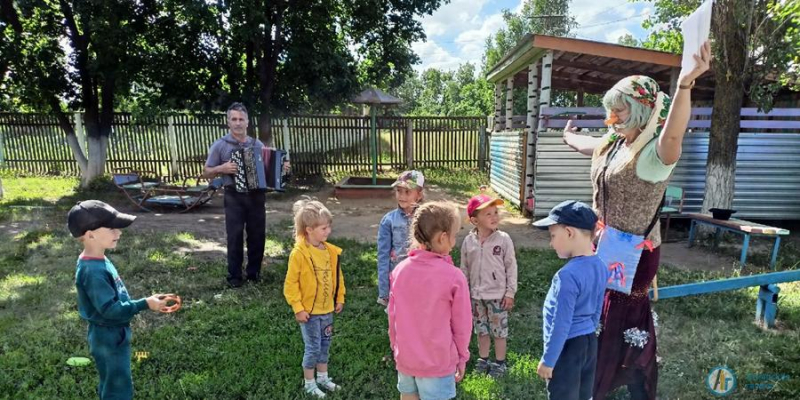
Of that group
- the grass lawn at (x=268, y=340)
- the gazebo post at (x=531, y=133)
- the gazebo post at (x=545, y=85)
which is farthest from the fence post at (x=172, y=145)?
the gazebo post at (x=545, y=85)

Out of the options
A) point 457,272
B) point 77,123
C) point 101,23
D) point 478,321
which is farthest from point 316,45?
point 457,272

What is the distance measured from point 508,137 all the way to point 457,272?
867 centimetres

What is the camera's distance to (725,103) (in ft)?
22.5

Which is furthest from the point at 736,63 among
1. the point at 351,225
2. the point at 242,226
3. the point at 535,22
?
the point at 535,22

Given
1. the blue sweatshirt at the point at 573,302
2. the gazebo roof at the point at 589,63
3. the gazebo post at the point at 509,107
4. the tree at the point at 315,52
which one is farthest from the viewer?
the gazebo post at the point at 509,107

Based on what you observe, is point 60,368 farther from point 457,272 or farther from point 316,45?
point 316,45

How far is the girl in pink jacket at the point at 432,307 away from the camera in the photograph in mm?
2062

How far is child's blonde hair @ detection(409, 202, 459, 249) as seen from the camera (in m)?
2.07

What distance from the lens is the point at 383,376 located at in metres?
3.27

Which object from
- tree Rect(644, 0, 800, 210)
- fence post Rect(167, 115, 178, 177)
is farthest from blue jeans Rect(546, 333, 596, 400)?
fence post Rect(167, 115, 178, 177)

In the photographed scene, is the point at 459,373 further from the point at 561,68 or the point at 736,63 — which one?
the point at 561,68

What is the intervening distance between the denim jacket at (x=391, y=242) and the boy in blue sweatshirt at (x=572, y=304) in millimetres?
1392

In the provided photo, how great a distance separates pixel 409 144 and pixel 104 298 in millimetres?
13576

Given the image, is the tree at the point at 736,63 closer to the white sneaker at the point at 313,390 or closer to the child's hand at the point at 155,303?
the white sneaker at the point at 313,390
